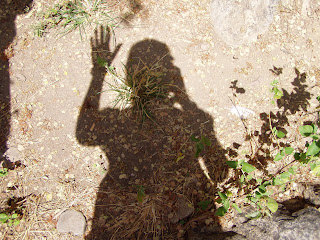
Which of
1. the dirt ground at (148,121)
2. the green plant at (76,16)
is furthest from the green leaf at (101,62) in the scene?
the green plant at (76,16)

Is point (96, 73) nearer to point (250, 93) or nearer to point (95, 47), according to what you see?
point (95, 47)

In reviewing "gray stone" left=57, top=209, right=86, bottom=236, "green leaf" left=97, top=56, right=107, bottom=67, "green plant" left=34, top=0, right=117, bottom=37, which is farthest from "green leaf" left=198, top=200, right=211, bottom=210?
"green plant" left=34, top=0, right=117, bottom=37

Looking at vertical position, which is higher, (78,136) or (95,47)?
(95,47)

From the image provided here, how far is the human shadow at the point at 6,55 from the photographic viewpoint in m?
2.86

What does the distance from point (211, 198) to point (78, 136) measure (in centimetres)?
170

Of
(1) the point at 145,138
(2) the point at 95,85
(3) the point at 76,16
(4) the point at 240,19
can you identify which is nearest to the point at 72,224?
(1) the point at 145,138

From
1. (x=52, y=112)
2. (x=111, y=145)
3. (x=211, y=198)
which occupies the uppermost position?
(x=52, y=112)

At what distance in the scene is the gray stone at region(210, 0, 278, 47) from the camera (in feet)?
10.2

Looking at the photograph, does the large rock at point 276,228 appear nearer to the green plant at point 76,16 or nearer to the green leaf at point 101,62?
the green leaf at point 101,62

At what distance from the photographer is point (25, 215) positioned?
2.62m

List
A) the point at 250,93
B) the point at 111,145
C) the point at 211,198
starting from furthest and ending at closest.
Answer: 1. the point at 250,93
2. the point at 111,145
3. the point at 211,198

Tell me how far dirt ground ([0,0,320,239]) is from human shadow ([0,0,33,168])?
0.06 ft

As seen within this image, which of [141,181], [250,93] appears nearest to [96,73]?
[141,181]

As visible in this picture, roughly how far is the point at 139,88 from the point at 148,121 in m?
0.41
